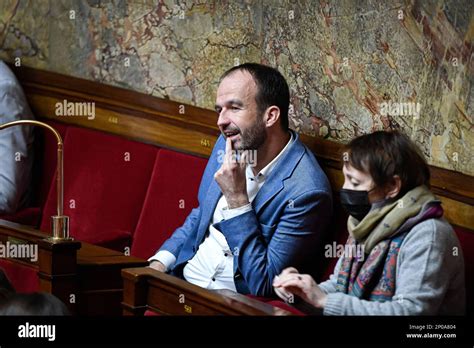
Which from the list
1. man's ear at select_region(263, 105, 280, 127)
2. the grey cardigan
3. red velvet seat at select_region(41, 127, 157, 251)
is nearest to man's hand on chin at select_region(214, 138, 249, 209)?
man's ear at select_region(263, 105, 280, 127)

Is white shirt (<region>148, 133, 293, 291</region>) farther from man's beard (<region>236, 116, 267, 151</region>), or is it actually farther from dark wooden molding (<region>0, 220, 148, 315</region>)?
dark wooden molding (<region>0, 220, 148, 315</region>)

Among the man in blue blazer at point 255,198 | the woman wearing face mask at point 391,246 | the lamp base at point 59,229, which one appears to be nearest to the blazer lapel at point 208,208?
the man in blue blazer at point 255,198

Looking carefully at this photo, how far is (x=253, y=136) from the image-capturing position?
149 inches

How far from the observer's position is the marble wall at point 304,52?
345 cm

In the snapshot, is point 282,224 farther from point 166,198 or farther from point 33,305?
point 33,305

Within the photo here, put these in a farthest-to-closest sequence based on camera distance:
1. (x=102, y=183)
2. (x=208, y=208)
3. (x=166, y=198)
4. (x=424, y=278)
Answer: (x=102, y=183)
(x=166, y=198)
(x=208, y=208)
(x=424, y=278)

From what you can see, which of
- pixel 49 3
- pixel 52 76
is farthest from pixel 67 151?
pixel 49 3

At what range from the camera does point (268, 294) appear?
11.8ft

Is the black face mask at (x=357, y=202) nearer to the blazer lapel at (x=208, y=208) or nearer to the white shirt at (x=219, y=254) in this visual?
the white shirt at (x=219, y=254)

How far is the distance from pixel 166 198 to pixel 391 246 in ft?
5.83

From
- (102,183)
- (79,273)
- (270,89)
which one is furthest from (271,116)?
(102,183)

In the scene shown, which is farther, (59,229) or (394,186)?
(59,229)

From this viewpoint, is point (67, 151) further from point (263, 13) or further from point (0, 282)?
point (0, 282)

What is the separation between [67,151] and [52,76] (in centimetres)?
54
